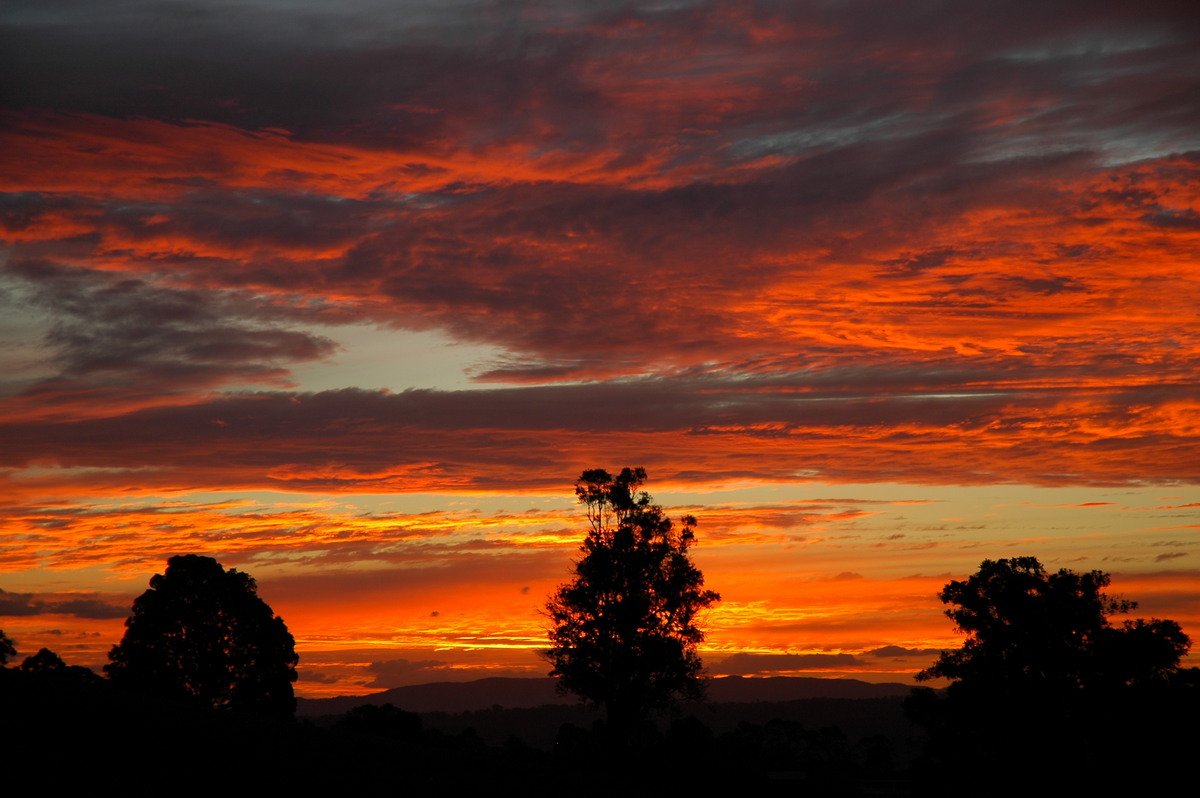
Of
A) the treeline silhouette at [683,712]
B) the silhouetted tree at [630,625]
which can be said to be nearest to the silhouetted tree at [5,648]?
the treeline silhouette at [683,712]

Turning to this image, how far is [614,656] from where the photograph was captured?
50.7 metres

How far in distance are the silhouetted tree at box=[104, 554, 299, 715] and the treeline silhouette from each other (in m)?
0.08

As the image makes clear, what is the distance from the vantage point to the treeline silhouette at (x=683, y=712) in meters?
26.8

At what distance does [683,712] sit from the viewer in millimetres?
54875

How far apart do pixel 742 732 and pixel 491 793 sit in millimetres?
123245

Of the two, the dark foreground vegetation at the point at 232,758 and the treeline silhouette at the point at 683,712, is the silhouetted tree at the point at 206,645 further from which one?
the dark foreground vegetation at the point at 232,758

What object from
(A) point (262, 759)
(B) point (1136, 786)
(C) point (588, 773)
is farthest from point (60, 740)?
(B) point (1136, 786)

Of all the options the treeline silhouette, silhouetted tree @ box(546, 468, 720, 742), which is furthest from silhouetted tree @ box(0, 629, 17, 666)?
silhouetted tree @ box(546, 468, 720, 742)

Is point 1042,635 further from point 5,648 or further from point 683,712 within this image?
point 5,648

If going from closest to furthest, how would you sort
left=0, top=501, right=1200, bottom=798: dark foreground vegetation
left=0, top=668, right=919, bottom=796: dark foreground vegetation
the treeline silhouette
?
left=0, top=668, right=919, bottom=796: dark foreground vegetation < the treeline silhouette < left=0, top=501, right=1200, bottom=798: dark foreground vegetation

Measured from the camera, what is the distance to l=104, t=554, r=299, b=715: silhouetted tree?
56.2 m

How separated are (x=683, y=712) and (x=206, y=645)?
91.8 ft

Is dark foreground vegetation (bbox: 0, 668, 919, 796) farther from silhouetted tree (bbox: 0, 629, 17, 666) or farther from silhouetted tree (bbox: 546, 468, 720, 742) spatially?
silhouetted tree (bbox: 0, 629, 17, 666)

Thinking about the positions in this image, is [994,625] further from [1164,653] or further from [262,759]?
[262,759]
